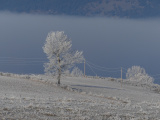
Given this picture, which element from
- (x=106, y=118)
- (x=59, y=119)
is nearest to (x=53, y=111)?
(x=59, y=119)

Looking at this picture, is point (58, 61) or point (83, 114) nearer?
point (83, 114)

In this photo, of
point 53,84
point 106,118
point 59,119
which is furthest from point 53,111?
point 53,84

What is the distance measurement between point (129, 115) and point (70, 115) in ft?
10.2

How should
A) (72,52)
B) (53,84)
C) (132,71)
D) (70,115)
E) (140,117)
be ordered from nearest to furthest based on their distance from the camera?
(70,115) → (140,117) → (53,84) → (72,52) → (132,71)

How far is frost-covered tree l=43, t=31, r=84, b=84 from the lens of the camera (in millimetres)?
37875

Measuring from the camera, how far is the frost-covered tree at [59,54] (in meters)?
37.9

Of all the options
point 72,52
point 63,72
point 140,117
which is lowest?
point 140,117

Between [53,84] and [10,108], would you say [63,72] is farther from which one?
[10,108]

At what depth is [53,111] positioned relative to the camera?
1369 cm

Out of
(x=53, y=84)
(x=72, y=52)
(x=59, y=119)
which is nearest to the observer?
(x=59, y=119)

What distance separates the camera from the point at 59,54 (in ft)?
126

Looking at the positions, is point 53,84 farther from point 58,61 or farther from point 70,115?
point 70,115

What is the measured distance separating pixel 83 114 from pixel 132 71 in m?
89.4

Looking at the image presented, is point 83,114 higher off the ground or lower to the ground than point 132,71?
lower
